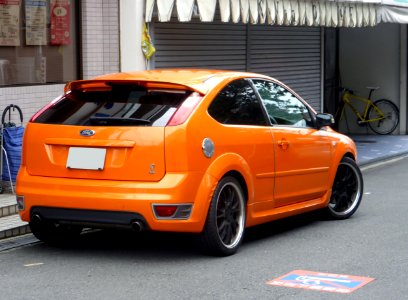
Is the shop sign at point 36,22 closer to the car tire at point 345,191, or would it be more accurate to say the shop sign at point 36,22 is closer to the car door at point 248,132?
the car door at point 248,132

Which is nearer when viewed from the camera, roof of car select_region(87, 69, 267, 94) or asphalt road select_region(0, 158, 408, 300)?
asphalt road select_region(0, 158, 408, 300)

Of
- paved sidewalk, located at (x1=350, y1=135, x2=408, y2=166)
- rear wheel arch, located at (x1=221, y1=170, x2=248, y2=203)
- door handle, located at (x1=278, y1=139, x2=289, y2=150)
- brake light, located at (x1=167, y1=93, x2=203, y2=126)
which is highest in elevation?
brake light, located at (x1=167, y1=93, x2=203, y2=126)

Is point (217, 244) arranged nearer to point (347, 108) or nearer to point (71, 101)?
point (71, 101)

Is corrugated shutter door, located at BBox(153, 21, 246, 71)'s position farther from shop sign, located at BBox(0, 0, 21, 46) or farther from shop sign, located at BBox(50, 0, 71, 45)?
shop sign, located at BBox(0, 0, 21, 46)

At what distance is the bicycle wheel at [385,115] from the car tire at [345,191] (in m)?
11.1

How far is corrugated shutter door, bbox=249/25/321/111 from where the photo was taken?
1617 centimetres

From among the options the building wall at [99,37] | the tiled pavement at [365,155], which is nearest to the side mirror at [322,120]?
the tiled pavement at [365,155]

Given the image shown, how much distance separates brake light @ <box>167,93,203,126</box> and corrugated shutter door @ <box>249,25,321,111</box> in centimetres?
838

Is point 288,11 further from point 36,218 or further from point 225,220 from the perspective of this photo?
point 36,218

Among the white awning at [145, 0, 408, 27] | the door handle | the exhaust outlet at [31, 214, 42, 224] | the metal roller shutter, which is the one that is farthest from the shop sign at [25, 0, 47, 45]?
the exhaust outlet at [31, 214, 42, 224]

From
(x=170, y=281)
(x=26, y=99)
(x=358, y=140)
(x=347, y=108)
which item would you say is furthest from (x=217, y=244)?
(x=347, y=108)

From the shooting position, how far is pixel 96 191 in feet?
23.8

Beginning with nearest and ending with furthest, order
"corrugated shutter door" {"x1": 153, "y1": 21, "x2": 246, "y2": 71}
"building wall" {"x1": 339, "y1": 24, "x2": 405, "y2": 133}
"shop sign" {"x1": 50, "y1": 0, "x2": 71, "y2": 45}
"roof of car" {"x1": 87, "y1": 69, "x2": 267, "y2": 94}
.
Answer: "roof of car" {"x1": 87, "y1": 69, "x2": 267, "y2": 94}, "shop sign" {"x1": 50, "y1": 0, "x2": 71, "y2": 45}, "corrugated shutter door" {"x1": 153, "y1": 21, "x2": 246, "y2": 71}, "building wall" {"x1": 339, "y1": 24, "x2": 405, "y2": 133}

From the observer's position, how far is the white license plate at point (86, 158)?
732cm
